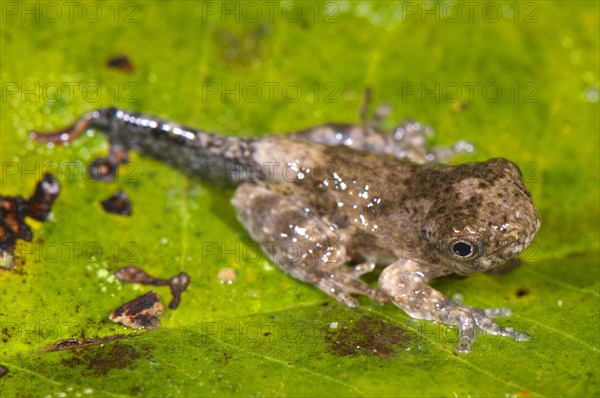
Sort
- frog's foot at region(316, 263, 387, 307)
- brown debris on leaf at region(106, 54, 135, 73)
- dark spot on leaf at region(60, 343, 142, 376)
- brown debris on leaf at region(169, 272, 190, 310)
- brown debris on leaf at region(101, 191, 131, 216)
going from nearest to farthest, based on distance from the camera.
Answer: dark spot on leaf at region(60, 343, 142, 376), brown debris on leaf at region(169, 272, 190, 310), frog's foot at region(316, 263, 387, 307), brown debris on leaf at region(101, 191, 131, 216), brown debris on leaf at region(106, 54, 135, 73)

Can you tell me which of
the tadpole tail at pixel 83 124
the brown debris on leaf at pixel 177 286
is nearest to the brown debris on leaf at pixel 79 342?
the brown debris on leaf at pixel 177 286


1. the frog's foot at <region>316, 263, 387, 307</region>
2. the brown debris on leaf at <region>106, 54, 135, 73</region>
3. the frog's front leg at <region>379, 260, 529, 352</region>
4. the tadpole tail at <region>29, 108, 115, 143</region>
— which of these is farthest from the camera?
the brown debris on leaf at <region>106, 54, 135, 73</region>

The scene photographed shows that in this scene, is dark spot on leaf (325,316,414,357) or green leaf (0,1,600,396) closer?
green leaf (0,1,600,396)

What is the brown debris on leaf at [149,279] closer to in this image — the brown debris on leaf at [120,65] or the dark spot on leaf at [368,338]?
the dark spot on leaf at [368,338]

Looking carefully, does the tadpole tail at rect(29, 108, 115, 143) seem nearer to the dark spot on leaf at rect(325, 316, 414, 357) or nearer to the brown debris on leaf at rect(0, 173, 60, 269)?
the brown debris on leaf at rect(0, 173, 60, 269)

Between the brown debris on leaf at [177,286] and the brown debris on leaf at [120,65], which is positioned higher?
the brown debris on leaf at [120,65]

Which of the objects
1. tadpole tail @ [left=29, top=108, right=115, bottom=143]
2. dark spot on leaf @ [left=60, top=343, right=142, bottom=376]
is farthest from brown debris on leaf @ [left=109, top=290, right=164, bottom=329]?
tadpole tail @ [left=29, top=108, right=115, bottom=143]

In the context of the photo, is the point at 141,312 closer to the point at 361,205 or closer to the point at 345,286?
the point at 345,286
